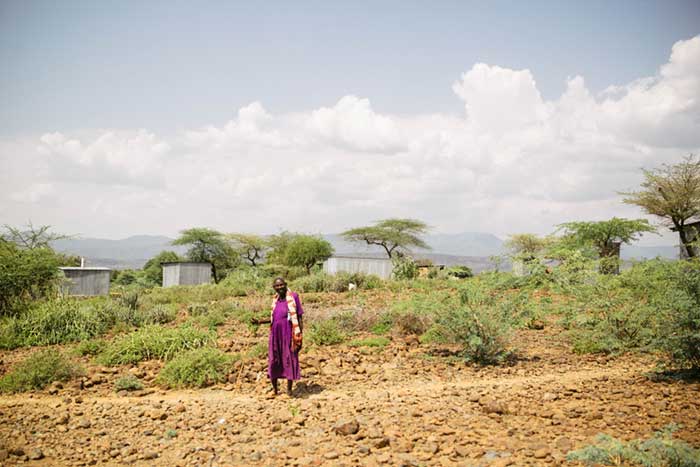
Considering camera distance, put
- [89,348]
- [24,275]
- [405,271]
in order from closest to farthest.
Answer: [89,348], [24,275], [405,271]

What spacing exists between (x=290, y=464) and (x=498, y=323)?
4.36 meters

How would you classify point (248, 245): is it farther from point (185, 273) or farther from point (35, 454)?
point (35, 454)

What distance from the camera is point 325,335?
29.2 ft

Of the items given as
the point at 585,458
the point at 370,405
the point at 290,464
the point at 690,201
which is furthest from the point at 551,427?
the point at 690,201

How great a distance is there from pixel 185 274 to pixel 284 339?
20525 mm

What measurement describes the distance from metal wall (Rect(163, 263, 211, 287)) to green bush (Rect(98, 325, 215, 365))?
17249mm

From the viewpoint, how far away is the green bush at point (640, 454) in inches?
135

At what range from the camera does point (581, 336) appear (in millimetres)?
8477

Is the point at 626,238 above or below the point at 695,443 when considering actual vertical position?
above

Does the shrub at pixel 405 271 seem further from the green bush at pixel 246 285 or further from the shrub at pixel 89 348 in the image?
the shrub at pixel 89 348

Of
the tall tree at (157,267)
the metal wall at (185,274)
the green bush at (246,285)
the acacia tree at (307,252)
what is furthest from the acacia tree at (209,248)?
the green bush at (246,285)

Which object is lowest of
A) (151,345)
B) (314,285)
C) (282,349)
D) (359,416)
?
(359,416)

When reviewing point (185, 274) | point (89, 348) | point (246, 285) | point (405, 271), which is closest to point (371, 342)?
point (89, 348)

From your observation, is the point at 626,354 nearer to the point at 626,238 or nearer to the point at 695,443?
the point at 695,443
